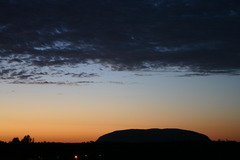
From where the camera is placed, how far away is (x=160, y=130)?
17400 centimetres

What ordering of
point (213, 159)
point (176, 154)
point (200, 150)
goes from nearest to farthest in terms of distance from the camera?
point (213, 159) → point (176, 154) → point (200, 150)

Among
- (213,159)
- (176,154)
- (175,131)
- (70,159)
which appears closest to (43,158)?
(70,159)

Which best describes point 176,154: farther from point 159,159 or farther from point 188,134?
point 188,134

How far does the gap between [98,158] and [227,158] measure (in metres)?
18.9

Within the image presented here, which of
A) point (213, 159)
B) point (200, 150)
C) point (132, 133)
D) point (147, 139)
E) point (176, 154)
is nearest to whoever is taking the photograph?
point (213, 159)

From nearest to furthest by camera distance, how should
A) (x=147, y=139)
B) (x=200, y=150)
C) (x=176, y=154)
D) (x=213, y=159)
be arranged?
(x=213, y=159) → (x=176, y=154) → (x=200, y=150) → (x=147, y=139)

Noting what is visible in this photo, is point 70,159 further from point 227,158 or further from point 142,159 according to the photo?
point 227,158

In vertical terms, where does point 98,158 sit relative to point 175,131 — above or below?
below

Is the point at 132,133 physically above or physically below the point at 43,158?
above

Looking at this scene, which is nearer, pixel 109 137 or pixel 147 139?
pixel 147 139

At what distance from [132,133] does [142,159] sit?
129076 mm

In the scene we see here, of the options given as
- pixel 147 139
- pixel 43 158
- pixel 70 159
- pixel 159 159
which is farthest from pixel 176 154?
pixel 147 139

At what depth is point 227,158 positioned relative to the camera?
50125 millimetres

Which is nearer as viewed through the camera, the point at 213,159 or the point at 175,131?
the point at 213,159
